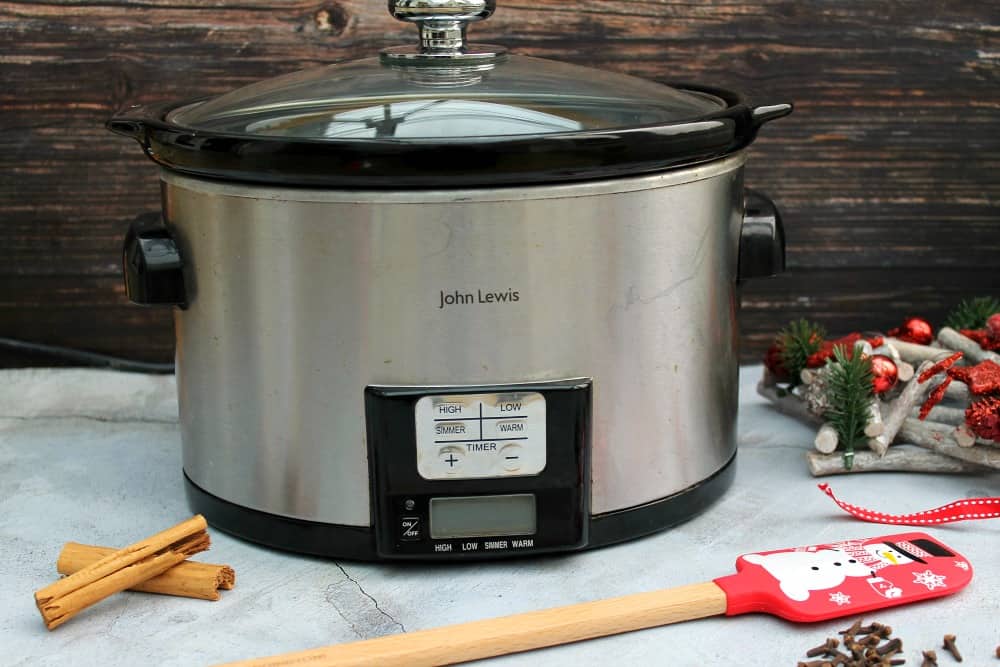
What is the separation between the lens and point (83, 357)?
1502 millimetres

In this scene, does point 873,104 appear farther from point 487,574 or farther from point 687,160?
point 487,574

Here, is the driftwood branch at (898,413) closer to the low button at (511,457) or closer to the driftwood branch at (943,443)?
the driftwood branch at (943,443)

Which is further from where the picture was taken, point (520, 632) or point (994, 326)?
point (994, 326)

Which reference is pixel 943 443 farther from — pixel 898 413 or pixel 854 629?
pixel 854 629

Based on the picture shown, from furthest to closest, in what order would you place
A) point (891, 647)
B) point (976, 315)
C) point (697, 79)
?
point (697, 79)
point (976, 315)
point (891, 647)

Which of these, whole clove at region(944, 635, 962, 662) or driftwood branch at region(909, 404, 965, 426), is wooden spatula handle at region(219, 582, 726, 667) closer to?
whole clove at region(944, 635, 962, 662)

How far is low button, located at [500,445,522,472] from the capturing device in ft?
2.93

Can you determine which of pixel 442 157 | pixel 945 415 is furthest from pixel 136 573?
pixel 945 415

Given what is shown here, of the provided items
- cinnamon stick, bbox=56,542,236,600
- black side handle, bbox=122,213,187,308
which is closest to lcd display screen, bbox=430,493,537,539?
cinnamon stick, bbox=56,542,236,600

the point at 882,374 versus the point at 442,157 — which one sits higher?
the point at 442,157

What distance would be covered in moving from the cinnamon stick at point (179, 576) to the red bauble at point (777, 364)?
0.61m

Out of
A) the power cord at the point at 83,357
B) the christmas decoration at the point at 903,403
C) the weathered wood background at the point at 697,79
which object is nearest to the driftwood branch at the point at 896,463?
the christmas decoration at the point at 903,403

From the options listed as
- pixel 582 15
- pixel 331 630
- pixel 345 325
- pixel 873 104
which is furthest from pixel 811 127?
pixel 331 630

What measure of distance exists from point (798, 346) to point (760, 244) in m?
0.25
